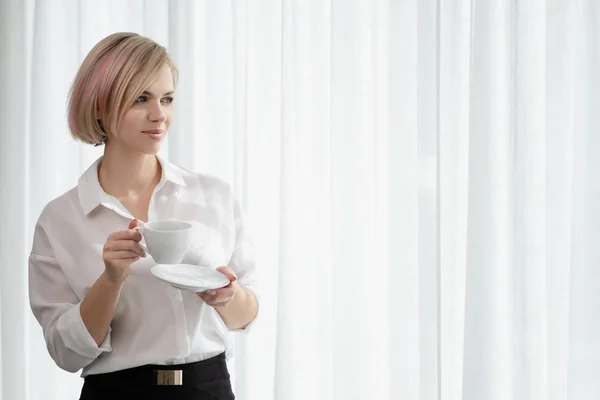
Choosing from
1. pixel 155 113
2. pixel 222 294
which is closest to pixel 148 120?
pixel 155 113

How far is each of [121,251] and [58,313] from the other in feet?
0.85

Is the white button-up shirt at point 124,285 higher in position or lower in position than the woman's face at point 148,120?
lower

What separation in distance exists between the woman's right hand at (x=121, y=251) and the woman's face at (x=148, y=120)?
0.78 feet

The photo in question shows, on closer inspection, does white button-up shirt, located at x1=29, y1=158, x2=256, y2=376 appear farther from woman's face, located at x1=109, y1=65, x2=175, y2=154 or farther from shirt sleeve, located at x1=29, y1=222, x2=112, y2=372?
woman's face, located at x1=109, y1=65, x2=175, y2=154

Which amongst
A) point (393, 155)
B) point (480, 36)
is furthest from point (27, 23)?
point (480, 36)

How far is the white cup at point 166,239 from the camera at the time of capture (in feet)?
4.65

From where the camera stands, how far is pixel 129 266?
151 cm

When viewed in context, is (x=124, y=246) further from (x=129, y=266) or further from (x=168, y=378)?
(x=168, y=378)

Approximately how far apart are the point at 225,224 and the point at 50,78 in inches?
45.3

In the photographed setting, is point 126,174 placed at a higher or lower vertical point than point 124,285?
higher

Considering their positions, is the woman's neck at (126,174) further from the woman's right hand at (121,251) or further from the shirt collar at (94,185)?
the woman's right hand at (121,251)

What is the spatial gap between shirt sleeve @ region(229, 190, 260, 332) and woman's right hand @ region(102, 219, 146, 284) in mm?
286

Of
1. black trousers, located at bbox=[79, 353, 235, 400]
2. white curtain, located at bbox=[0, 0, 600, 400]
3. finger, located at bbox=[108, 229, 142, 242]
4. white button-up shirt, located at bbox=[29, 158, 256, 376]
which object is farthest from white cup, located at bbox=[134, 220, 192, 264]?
white curtain, located at bbox=[0, 0, 600, 400]

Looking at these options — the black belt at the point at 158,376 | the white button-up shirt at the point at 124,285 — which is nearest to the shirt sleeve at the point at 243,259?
the white button-up shirt at the point at 124,285
